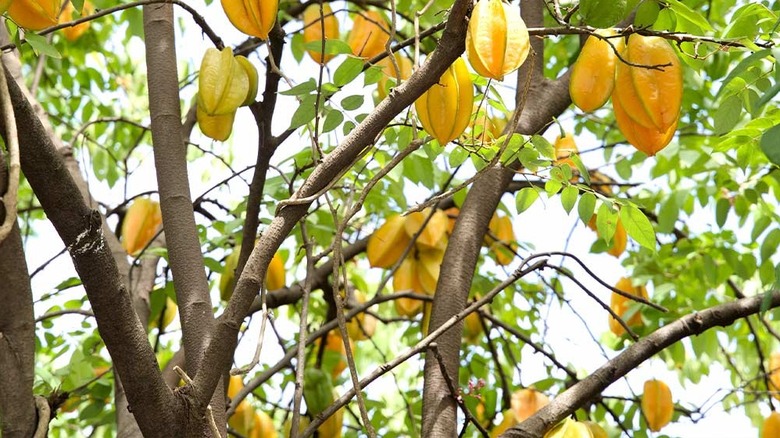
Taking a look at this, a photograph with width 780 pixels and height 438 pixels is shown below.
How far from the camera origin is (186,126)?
8.19ft

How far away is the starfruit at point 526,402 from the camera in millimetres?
2371

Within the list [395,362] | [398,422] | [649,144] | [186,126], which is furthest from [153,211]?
[398,422]

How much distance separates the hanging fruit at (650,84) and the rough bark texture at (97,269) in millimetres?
877

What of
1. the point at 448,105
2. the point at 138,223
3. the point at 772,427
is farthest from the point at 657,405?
the point at 138,223

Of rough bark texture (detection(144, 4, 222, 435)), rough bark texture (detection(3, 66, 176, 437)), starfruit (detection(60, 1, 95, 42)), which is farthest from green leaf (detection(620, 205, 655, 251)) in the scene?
starfruit (detection(60, 1, 95, 42))

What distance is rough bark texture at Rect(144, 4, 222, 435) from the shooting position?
5.29 feet

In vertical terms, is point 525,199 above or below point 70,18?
below

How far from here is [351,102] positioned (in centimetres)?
171

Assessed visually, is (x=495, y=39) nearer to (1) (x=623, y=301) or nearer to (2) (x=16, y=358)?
(2) (x=16, y=358)

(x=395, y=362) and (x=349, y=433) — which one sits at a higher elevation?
(x=349, y=433)

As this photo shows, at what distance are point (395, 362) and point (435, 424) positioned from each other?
0.28 meters

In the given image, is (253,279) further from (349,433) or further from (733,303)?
(349,433)

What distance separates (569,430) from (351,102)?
76 centimetres

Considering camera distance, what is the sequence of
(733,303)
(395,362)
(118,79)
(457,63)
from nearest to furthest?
(457,63), (395,362), (733,303), (118,79)
